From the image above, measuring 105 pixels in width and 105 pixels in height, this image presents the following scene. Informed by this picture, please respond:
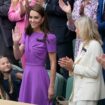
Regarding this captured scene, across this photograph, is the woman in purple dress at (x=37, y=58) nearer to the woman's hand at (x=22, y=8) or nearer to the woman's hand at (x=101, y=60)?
the woman's hand at (x=101, y=60)

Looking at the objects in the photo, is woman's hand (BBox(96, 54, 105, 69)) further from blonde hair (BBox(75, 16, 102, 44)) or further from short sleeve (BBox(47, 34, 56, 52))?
short sleeve (BBox(47, 34, 56, 52))

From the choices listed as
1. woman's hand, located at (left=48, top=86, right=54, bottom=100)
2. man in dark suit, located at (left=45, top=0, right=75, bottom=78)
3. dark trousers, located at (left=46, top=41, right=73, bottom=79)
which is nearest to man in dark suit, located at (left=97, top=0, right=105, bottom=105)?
man in dark suit, located at (left=45, top=0, right=75, bottom=78)

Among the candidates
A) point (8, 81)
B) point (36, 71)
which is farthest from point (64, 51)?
point (36, 71)

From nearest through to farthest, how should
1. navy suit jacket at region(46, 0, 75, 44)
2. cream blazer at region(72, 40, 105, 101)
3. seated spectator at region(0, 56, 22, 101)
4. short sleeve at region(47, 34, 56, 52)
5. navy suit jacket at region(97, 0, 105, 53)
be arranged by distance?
cream blazer at region(72, 40, 105, 101) < short sleeve at region(47, 34, 56, 52) < navy suit jacket at region(97, 0, 105, 53) < seated spectator at region(0, 56, 22, 101) < navy suit jacket at region(46, 0, 75, 44)

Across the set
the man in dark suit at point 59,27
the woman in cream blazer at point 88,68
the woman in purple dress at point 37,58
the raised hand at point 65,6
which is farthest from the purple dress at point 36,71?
the man in dark suit at point 59,27

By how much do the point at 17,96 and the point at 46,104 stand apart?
58cm

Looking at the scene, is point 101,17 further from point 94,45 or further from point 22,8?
point 22,8

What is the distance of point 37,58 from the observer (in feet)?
16.0

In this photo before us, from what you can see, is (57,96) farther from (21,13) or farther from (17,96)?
(21,13)

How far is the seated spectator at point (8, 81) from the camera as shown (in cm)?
A: 533

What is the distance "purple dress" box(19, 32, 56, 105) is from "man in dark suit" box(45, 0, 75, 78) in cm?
84

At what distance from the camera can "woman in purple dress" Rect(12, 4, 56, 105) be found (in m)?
4.83

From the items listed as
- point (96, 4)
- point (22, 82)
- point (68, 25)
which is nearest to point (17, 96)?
point (22, 82)

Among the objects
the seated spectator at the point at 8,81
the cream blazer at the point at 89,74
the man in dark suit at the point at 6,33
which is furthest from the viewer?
the man in dark suit at the point at 6,33
